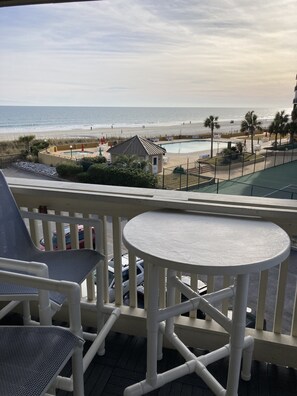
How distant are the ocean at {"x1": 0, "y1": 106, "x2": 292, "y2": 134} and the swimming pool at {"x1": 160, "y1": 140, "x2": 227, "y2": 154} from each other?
11.8 inches

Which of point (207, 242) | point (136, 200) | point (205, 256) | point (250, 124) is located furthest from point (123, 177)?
point (250, 124)

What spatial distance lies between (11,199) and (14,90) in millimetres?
1212

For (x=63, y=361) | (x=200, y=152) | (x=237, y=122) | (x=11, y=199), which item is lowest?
(x=63, y=361)

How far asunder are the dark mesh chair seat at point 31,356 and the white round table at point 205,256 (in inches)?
15.2

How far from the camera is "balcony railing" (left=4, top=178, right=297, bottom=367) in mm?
1518

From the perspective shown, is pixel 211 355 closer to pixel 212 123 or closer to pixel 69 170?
pixel 69 170

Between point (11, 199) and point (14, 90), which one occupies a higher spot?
point (14, 90)

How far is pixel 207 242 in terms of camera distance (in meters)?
1.16

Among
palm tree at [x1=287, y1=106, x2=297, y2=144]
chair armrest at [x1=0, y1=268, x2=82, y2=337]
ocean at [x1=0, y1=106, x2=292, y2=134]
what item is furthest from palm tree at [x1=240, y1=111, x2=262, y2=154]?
chair armrest at [x1=0, y1=268, x2=82, y2=337]

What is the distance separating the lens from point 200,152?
2521mm

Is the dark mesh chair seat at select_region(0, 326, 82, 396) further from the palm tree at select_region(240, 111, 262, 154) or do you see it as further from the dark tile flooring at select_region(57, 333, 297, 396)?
the palm tree at select_region(240, 111, 262, 154)

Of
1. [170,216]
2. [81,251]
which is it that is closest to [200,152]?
[170,216]

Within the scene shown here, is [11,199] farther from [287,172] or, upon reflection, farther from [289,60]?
[287,172]

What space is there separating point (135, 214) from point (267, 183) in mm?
1460
